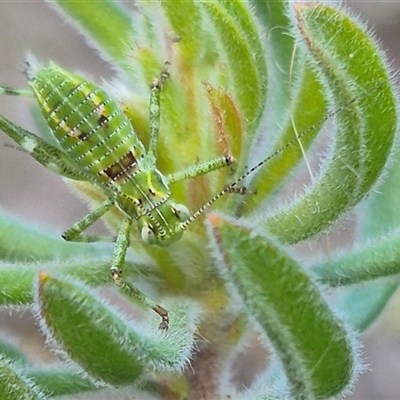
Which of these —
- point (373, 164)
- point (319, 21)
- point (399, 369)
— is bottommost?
point (399, 369)

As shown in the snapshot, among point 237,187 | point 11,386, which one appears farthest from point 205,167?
point 11,386

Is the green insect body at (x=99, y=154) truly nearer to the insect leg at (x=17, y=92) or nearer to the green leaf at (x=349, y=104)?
the insect leg at (x=17, y=92)

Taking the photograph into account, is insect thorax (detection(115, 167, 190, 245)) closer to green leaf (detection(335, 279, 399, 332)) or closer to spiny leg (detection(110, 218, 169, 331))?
spiny leg (detection(110, 218, 169, 331))

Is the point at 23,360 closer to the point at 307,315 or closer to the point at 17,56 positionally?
the point at 307,315

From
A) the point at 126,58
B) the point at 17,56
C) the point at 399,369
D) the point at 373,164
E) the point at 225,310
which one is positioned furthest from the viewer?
the point at 17,56

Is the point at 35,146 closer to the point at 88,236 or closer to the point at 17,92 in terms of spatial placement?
the point at 17,92

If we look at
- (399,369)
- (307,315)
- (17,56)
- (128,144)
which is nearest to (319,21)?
(307,315)
